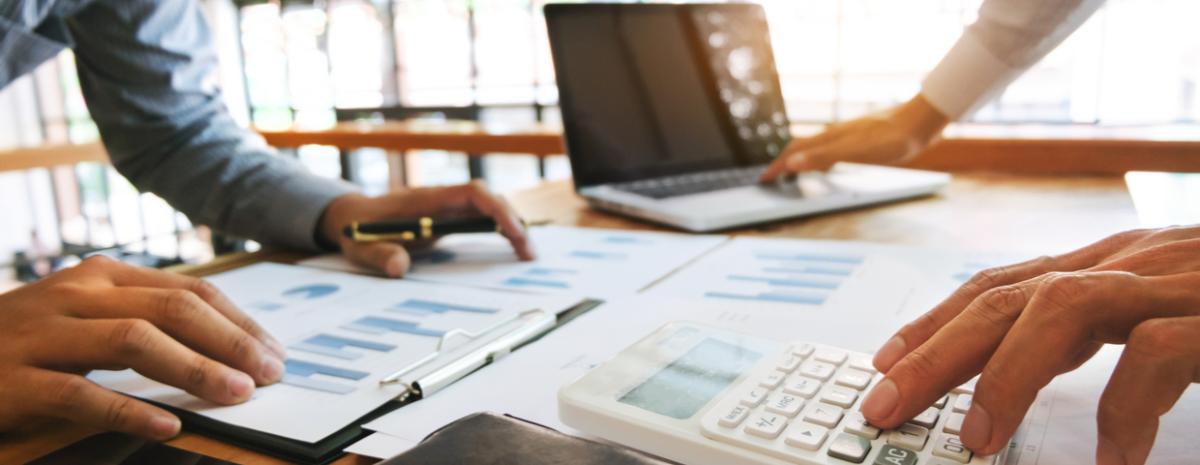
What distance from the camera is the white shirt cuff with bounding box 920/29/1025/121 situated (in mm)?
982

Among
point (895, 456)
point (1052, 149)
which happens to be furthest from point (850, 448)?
point (1052, 149)

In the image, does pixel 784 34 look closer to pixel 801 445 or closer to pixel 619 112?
pixel 619 112

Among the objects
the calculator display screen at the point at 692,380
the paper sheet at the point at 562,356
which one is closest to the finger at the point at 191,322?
the paper sheet at the point at 562,356

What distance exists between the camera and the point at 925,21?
5.26m

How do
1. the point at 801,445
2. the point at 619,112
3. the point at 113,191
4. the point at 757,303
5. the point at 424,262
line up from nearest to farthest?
the point at 801,445
the point at 757,303
the point at 424,262
the point at 619,112
the point at 113,191

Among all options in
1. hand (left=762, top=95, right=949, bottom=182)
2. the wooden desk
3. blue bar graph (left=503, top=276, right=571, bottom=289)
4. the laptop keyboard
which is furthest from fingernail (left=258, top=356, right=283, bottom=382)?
the wooden desk

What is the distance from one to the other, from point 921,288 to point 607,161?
20.6 inches

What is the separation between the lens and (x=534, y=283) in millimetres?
720

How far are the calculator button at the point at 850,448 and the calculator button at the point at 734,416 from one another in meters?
0.04

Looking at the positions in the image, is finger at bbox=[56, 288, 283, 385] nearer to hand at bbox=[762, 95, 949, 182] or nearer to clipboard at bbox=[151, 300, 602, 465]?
clipboard at bbox=[151, 300, 602, 465]

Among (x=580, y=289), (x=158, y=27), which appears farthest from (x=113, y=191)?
(x=580, y=289)

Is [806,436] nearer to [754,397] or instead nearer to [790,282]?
[754,397]

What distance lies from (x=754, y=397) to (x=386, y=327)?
304mm

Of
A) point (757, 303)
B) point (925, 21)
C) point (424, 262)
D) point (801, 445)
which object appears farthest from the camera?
point (925, 21)
